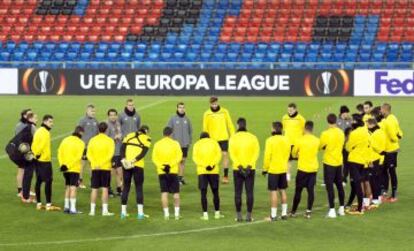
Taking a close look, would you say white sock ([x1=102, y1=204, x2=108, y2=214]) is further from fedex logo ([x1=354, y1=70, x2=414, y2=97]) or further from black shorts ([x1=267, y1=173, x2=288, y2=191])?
fedex logo ([x1=354, y1=70, x2=414, y2=97])

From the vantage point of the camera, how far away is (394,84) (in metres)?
47.1

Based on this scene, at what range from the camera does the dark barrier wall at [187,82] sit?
4797 cm

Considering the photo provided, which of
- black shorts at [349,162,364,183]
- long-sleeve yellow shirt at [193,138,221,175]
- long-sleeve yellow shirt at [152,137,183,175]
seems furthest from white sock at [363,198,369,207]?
long-sleeve yellow shirt at [152,137,183,175]

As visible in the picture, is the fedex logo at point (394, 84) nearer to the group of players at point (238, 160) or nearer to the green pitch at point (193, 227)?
the green pitch at point (193, 227)

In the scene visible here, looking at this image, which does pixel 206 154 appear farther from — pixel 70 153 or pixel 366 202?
pixel 366 202

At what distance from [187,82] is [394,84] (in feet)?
36.1

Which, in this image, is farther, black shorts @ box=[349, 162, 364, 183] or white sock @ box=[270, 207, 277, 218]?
black shorts @ box=[349, 162, 364, 183]

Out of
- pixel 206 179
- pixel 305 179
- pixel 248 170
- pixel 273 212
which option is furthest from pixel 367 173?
pixel 206 179

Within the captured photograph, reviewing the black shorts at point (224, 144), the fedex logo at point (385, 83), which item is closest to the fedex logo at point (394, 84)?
the fedex logo at point (385, 83)

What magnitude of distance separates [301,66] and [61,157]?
31.1 metres

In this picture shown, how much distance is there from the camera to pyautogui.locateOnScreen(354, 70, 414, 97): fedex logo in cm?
4703

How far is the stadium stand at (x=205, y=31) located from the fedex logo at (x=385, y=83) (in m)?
4.97

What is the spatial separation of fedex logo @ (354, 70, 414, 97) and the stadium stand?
4965mm

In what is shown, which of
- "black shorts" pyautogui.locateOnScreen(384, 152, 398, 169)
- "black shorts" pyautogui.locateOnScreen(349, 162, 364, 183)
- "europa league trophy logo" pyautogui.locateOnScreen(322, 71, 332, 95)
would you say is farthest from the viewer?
"europa league trophy logo" pyautogui.locateOnScreen(322, 71, 332, 95)
